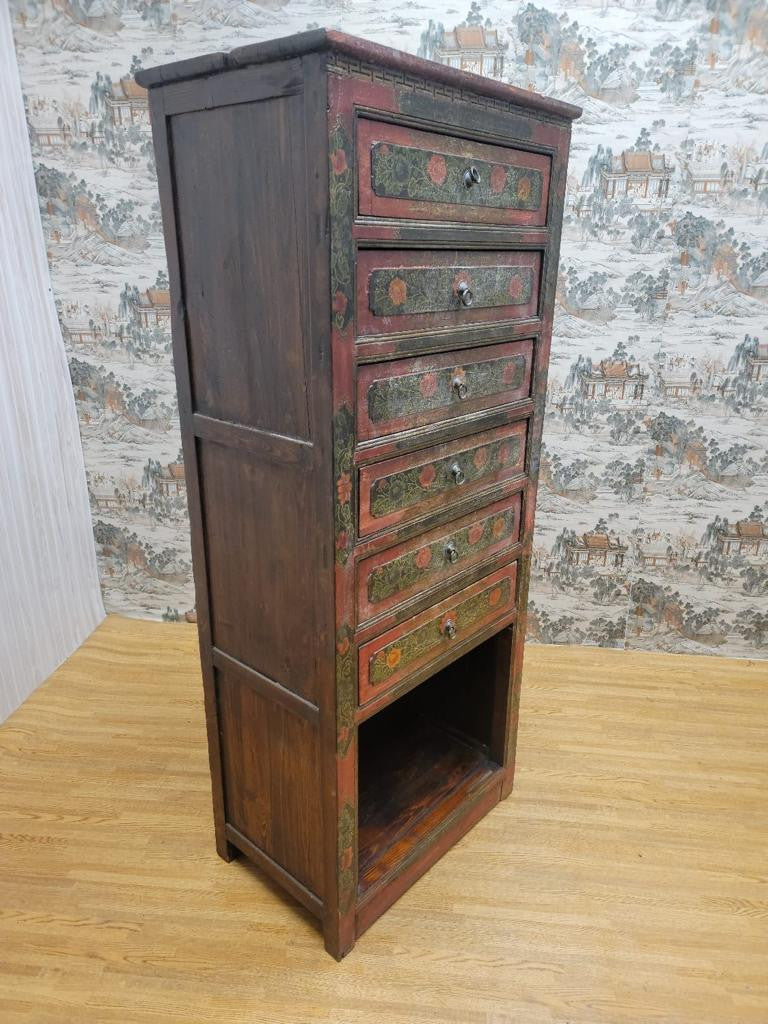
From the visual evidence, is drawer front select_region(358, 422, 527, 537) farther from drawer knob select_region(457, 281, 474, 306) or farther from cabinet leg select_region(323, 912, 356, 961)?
cabinet leg select_region(323, 912, 356, 961)

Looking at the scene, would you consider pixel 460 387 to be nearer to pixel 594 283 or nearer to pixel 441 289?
pixel 441 289

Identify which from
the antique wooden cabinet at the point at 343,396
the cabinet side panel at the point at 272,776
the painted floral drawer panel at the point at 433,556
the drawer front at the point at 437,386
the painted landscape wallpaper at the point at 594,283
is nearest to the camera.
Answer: the antique wooden cabinet at the point at 343,396

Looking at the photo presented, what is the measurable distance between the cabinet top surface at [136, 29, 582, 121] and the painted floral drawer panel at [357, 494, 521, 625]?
87 centimetres

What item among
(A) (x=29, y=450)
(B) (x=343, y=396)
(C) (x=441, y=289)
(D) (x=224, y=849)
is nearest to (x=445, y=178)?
(C) (x=441, y=289)

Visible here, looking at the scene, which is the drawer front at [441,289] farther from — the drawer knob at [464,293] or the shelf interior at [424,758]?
the shelf interior at [424,758]

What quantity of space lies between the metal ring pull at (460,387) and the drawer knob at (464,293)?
16 centimetres

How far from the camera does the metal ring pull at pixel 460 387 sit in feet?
5.23

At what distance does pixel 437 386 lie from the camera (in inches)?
61.1

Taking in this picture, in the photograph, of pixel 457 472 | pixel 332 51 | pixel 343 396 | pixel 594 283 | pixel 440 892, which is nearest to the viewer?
pixel 332 51

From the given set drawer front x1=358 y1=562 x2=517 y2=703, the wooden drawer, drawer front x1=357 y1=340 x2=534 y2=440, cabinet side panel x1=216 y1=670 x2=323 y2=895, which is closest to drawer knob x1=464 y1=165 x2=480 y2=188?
the wooden drawer

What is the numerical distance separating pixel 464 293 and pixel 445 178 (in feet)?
0.73

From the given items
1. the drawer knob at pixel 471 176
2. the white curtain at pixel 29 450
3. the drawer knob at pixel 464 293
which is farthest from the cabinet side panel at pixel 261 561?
the white curtain at pixel 29 450

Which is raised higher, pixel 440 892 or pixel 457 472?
pixel 457 472

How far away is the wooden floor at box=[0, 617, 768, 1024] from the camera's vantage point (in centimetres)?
160
